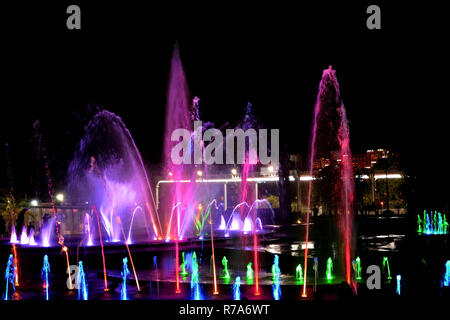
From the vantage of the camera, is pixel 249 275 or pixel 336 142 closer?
pixel 249 275

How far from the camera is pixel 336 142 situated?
55500 millimetres

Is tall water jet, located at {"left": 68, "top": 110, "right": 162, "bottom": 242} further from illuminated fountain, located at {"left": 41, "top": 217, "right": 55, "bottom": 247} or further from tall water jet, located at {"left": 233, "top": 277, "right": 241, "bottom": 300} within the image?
tall water jet, located at {"left": 233, "top": 277, "right": 241, "bottom": 300}

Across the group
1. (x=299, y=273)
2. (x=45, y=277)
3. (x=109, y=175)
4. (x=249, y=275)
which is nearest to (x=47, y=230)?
(x=45, y=277)

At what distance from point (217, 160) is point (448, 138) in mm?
36979

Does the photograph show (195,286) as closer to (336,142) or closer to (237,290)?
(237,290)

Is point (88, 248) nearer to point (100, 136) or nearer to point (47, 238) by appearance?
point (47, 238)

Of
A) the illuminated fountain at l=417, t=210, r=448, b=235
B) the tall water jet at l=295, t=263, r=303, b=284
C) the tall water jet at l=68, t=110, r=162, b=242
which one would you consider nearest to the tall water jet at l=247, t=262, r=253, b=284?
the tall water jet at l=295, t=263, r=303, b=284

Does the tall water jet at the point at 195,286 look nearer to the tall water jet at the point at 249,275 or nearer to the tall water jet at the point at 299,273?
the tall water jet at the point at 249,275

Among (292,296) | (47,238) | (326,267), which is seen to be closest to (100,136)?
(47,238)

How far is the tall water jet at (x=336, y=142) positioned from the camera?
19922 millimetres

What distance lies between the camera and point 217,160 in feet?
Result: 190

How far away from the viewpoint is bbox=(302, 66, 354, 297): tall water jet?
1992 centimetres

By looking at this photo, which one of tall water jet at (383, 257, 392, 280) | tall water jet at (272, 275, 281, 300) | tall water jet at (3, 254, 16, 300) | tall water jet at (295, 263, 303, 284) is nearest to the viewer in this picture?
tall water jet at (272, 275, 281, 300)

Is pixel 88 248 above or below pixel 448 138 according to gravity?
below
